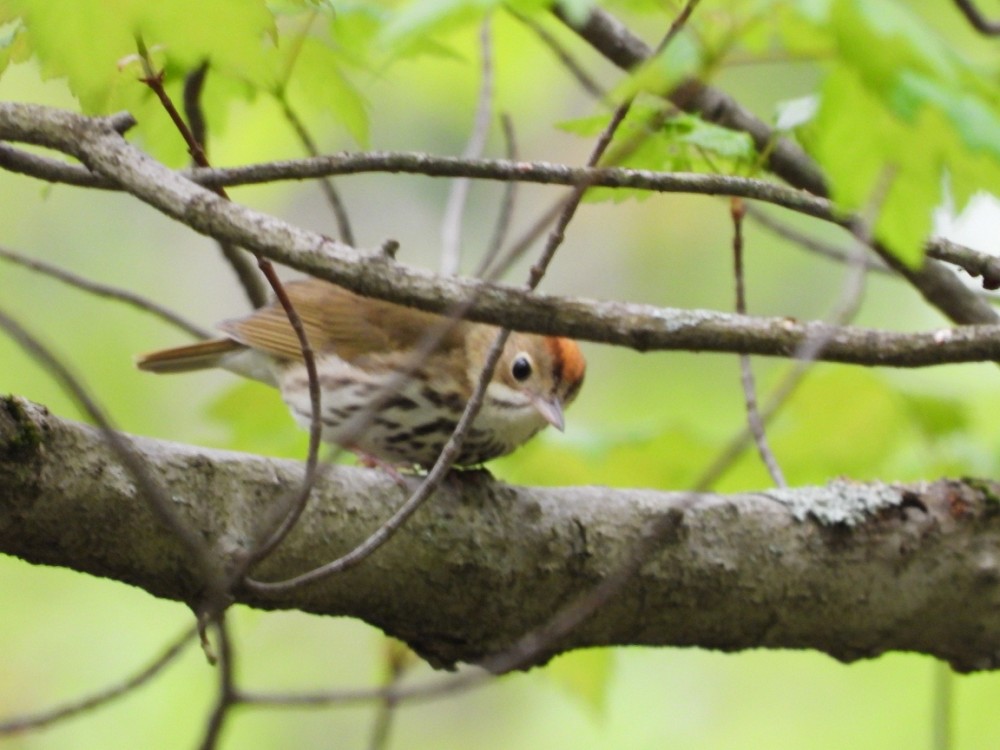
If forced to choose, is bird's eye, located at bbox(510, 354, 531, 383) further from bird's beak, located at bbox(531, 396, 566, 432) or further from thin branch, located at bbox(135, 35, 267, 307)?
thin branch, located at bbox(135, 35, 267, 307)

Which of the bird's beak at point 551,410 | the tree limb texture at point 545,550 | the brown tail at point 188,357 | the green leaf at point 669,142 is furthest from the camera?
the brown tail at point 188,357

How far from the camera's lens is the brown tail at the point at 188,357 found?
2.83 metres

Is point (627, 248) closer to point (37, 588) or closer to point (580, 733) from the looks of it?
point (580, 733)

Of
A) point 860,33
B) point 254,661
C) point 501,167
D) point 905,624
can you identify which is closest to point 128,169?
point 501,167

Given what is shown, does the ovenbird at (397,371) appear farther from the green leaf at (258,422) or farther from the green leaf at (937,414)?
the green leaf at (937,414)

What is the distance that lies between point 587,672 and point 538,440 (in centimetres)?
51

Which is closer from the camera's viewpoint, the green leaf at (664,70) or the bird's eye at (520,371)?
the green leaf at (664,70)

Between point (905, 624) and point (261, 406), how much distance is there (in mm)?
1373

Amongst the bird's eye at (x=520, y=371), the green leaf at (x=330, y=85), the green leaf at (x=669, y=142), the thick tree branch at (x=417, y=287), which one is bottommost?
the thick tree branch at (x=417, y=287)

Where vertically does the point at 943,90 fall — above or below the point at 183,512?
above

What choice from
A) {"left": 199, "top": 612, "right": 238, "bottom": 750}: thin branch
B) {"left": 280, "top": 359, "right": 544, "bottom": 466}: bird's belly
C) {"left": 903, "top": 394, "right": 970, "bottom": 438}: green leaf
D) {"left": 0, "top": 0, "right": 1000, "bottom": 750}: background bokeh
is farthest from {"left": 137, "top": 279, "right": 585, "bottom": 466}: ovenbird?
{"left": 199, "top": 612, "right": 238, "bottom": 750}: thin branch

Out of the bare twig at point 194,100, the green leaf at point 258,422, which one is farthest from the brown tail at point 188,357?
the bare twig at point 194,100

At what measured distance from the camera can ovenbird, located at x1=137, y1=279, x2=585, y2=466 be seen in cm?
234

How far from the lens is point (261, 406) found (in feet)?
8.44
